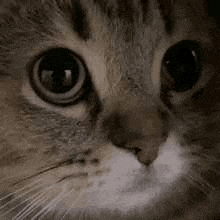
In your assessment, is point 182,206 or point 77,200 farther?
point 182,206

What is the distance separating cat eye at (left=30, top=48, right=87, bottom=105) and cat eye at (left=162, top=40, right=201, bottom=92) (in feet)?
0.59

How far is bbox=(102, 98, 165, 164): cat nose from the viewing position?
54cm

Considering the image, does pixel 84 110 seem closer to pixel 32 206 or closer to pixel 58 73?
pixel 58 73

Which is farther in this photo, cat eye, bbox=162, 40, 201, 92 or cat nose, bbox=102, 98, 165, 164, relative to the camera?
cat eye, bbox=162, 40, 201, 92

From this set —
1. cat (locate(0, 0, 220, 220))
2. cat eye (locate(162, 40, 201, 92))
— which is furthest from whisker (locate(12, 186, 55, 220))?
cat eye (locate(162, 40, 201, 92))

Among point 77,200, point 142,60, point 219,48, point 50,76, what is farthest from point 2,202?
point 219,48

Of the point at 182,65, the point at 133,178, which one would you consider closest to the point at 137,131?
the point at 133,178

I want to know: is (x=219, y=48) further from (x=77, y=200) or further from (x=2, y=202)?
(x=2, y=202)

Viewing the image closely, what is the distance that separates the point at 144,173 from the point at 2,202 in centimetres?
27

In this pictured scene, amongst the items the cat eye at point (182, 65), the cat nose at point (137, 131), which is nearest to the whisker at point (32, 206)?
the cat nose at point (137, 131)

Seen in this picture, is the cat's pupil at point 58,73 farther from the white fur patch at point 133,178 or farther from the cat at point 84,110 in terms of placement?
the white fur patch at point 133,178

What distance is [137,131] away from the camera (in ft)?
1.79

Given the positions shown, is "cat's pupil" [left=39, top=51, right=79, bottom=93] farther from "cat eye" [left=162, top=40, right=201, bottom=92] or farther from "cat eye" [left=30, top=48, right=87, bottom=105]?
"cat eye" [left=162, top=40, right=201, bottom=92]

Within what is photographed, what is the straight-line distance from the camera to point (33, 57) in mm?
557
